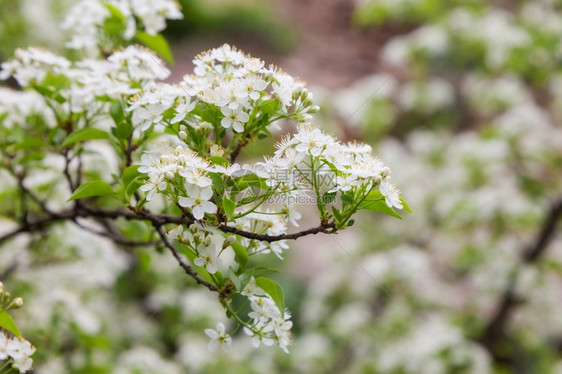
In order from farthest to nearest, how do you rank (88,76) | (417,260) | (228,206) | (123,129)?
(417,260)
(88,76)
(123,129)
(228,206)

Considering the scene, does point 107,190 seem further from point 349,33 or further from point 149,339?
point 349,33

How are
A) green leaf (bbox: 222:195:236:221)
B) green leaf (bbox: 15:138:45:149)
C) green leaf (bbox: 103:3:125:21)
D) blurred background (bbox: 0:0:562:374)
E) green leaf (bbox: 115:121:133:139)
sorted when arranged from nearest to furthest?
green leaf (bbox: 222:195:236:221)
green leaf (bbox: 115:121:133:139)
green leaf (bbox: 15:138:45:149)
green leaf (bbox: 103:3:125:21)
blurred background (bbox: 0:0:562:374)

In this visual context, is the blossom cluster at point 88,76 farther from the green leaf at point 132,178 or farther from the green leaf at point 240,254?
the green leaf at point 240,254

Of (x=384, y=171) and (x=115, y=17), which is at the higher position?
(x=115, y=17)

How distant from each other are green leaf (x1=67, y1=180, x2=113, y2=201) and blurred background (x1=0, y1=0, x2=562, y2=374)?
1313 mm

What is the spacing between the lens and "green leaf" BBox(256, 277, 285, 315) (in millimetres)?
1251

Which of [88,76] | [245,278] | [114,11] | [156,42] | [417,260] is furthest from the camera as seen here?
[417,260]

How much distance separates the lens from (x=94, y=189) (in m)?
1.33

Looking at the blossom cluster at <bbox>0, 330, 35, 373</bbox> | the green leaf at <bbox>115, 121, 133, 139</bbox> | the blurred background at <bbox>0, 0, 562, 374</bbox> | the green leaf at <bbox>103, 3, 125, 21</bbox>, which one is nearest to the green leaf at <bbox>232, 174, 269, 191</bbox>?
the green leaf at <bbox>115, 121, 133, 139</bbox>

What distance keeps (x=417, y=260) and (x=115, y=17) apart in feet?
7.98

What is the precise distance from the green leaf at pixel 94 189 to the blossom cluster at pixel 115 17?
73 cm

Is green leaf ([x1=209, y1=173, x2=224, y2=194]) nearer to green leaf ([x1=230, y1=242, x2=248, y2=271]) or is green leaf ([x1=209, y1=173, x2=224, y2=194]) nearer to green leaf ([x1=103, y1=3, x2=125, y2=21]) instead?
green leaf ([x1=230, y1=242, x2=248, y2=271])

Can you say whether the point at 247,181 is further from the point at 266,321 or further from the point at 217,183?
the point at 266,321

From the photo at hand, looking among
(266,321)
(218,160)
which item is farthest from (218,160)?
(266,321)
